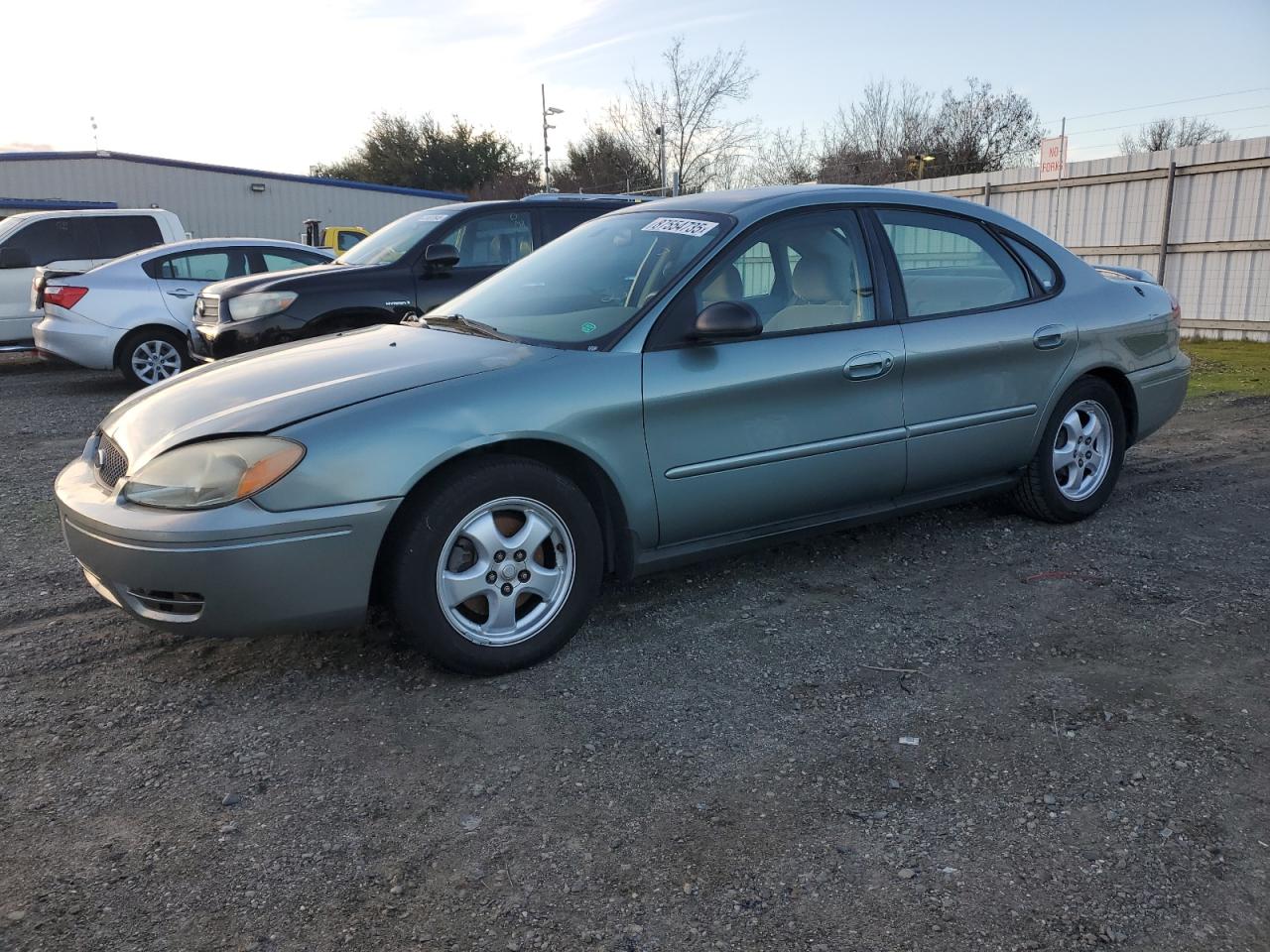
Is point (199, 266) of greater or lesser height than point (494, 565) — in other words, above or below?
above

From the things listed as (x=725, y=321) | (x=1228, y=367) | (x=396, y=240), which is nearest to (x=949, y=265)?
(x=725, y=321)

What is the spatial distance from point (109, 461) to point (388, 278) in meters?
4.54

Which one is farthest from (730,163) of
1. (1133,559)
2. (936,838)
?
(936,838)

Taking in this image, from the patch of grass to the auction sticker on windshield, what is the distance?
21.1 feet

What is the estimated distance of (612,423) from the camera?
3.53m

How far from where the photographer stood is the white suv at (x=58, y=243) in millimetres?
11477

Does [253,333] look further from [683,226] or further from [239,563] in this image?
[239,563]

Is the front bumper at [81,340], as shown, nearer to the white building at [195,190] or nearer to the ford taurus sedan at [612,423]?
the ford taurus sedan at [612,423]

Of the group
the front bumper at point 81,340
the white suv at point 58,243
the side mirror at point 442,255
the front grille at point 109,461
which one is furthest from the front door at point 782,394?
the white suv at point 58,243

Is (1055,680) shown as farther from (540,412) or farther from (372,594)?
(372,594)

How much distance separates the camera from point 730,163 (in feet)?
97.0

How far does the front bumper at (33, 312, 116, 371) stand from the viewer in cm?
977

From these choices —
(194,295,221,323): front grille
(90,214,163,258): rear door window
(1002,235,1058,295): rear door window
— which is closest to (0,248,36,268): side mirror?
(90,214,163,258): rear door window

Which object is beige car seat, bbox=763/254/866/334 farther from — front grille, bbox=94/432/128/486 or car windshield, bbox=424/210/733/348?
front grille, bbox=94/432/128/486
